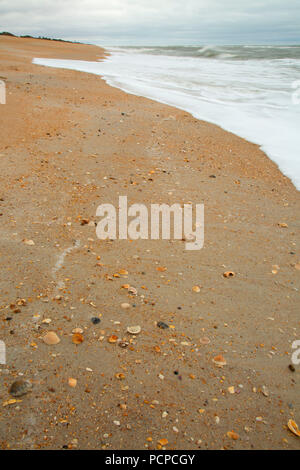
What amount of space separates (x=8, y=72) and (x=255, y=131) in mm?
6317

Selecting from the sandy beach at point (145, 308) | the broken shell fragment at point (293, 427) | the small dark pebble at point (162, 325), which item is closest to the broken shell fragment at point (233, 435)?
the sandy beach at point (145, 308)

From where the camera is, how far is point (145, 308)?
228 centimetres

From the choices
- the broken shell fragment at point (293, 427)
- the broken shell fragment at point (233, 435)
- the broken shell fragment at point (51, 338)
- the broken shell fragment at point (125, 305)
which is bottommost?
the broken shell fragment at point (233, 435)

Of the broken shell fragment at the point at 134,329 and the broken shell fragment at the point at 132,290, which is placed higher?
the broken shell fragment at the point at 132,290

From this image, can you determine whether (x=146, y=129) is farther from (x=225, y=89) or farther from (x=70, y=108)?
(x=225, y=89)

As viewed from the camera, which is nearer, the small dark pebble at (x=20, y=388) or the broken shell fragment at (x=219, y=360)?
the small dark pebble at (x=20, y=388)

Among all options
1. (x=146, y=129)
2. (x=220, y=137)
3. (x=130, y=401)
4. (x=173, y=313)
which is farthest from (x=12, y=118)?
(x=130, y=401)

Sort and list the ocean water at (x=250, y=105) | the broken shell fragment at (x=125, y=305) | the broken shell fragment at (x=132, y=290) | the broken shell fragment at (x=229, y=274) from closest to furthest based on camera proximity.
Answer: the broken shell fragment at (x=125, y=305)
the broken shell fragment at (x=132, y=290)
the broken shell fragment at (x=229, y=274)
the ocean water at (x=250, y=105)

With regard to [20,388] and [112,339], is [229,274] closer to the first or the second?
[112,339]

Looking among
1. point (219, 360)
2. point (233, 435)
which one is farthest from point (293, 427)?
point (219, 360)

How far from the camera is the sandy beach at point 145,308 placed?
163cm

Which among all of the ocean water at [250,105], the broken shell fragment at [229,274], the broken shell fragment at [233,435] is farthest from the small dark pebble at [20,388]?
the ocean water at [250,105]

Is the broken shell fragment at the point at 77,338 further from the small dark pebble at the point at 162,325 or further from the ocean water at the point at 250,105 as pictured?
the ocean water at the point at 250,105

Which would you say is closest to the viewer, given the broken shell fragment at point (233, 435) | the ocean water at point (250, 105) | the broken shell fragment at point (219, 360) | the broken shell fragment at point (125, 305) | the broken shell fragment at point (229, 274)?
the broken shell fragment at point (233, 435)
